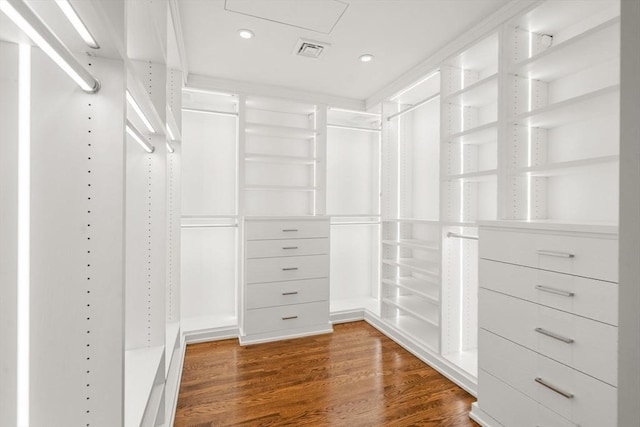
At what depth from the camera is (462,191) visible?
2490 mm

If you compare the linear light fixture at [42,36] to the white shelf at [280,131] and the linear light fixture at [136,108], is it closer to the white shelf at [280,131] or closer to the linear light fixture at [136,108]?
the linear light fixture at [136,108]

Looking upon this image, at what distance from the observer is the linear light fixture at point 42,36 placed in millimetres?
545

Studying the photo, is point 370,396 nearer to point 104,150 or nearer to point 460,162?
point 460,162

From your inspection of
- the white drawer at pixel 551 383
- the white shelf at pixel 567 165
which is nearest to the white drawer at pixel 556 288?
the white drawer at pixel 551 383

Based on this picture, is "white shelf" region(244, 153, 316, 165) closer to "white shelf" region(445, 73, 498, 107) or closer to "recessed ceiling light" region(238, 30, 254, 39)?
"recessed ceiling light" region(238, 30, 254, 39)

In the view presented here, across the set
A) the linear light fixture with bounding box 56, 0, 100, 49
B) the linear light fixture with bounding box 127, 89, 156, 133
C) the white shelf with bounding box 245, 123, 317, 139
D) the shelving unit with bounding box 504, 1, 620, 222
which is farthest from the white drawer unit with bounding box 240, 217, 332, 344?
the linear light fixture with bounding box 56, 0, 100, 49

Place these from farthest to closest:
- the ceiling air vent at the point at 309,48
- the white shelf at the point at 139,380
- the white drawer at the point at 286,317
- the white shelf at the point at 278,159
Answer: the white shelf at the point at 278,159 < the white drawer at the point at 286,317 < the ceiling air vent at the point at 309,48 < the white shelf at the point at 139,380

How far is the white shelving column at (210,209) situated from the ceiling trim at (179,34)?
37cm

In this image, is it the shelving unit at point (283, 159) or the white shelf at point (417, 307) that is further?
the shelving unit at point (283, 159)

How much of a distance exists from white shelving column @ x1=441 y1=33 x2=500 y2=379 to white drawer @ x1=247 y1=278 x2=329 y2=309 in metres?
1.13

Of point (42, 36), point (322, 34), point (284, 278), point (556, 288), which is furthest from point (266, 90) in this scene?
point (556, 288)

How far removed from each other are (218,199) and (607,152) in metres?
2.96

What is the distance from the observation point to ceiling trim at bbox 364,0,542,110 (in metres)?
1.82

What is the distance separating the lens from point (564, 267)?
1392 millimetres
